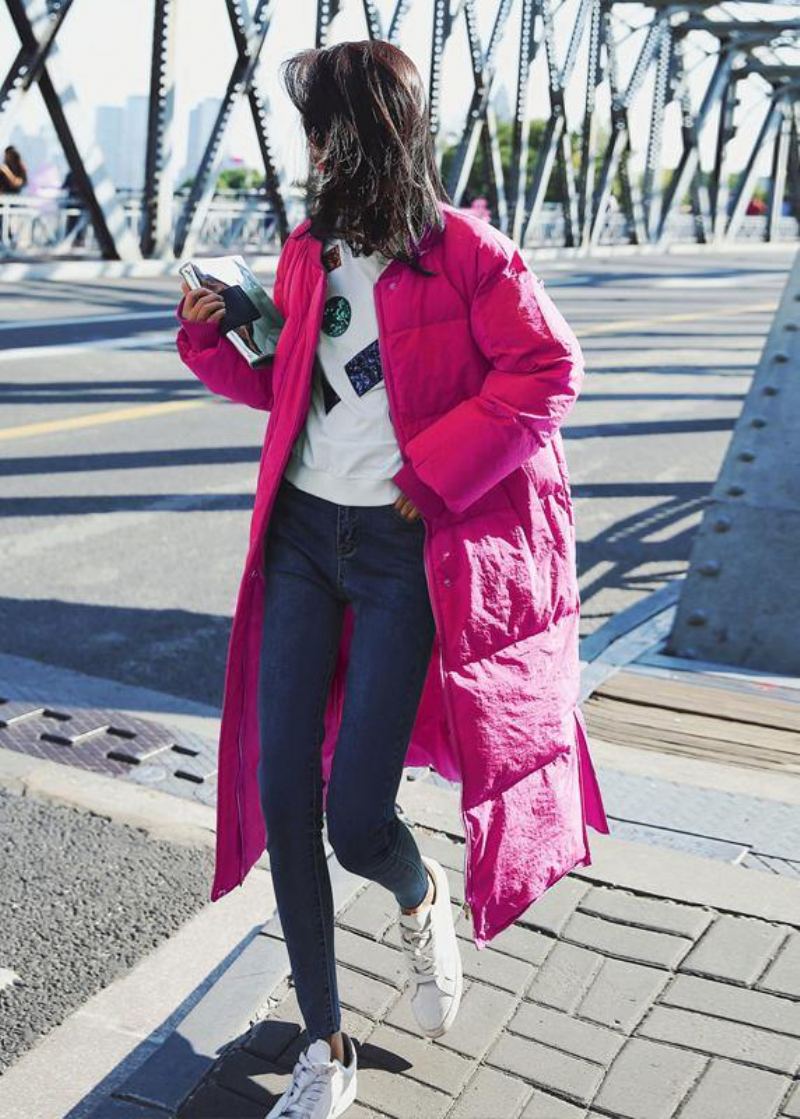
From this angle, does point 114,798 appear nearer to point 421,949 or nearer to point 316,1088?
point 421,949

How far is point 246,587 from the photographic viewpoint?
93.7 inches

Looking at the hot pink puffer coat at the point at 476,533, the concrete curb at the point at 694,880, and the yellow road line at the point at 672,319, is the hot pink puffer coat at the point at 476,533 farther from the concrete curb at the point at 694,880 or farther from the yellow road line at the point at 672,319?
the yellow road line at the point at 672,319

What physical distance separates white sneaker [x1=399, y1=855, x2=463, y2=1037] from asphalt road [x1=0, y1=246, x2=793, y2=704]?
6.21 ft

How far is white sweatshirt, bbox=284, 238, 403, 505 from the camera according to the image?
227 centimetres

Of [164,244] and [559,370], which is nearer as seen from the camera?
[559,370]

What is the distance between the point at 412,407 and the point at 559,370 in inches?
8.6

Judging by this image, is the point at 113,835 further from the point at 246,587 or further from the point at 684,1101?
the point at 684,1101

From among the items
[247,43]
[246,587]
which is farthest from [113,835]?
[247,43]

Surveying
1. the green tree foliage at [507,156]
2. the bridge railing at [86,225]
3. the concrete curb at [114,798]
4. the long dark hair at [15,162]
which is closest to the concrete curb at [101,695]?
the concrete curb at [114,798]

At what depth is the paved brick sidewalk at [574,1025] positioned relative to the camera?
233 centimetres

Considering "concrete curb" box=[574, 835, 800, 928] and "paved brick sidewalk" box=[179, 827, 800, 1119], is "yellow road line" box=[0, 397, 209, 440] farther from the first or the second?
"paved brick sidewalk" box=[179, 827, 800, 1119]

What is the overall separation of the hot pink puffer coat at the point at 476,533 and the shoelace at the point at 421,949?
7.1 inches

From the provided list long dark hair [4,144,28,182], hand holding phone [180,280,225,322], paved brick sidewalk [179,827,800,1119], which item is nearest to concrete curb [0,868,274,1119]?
paved brick sidewalk [179,827,800,1119]

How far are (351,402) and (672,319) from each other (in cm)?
1418
